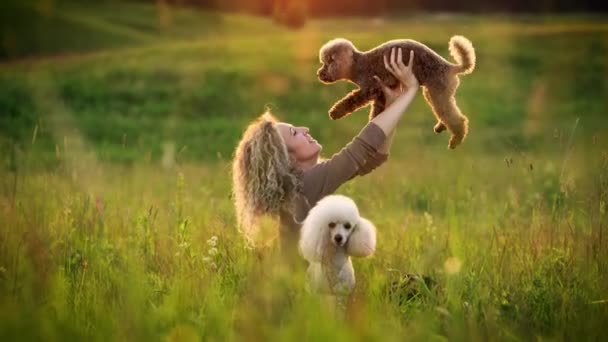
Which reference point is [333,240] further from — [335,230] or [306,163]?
[306,163]

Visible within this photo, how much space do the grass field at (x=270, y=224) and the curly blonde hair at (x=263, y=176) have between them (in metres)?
0.24

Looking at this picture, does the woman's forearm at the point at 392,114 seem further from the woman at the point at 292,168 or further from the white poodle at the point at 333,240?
the white poodle at the point at 333,240

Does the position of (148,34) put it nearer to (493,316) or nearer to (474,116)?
(474,116)

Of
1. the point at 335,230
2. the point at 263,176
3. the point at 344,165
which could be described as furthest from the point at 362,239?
the point at 263,176

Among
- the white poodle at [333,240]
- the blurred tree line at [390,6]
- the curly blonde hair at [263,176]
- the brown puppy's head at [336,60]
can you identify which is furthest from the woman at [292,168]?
the blurred tree line at [390,6]

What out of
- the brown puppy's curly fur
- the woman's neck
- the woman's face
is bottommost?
the woman's neck

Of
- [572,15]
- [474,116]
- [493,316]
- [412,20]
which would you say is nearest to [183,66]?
[474,116]

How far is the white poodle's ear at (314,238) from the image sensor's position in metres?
3.74

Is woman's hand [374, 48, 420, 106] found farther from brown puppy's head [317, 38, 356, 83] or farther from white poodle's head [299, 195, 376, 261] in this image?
white poodle's head [299, 195, 376, 261]

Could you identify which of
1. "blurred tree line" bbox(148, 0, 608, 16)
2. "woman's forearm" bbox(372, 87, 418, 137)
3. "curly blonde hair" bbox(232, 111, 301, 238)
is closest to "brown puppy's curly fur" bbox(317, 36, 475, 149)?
"woman's forearm" bbox(372, 87, 418, 137)

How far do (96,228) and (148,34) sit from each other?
36.1m

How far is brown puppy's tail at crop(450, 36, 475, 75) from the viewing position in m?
4.66

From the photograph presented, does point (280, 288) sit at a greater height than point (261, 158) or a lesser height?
lesser

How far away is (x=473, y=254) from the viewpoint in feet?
17.7
